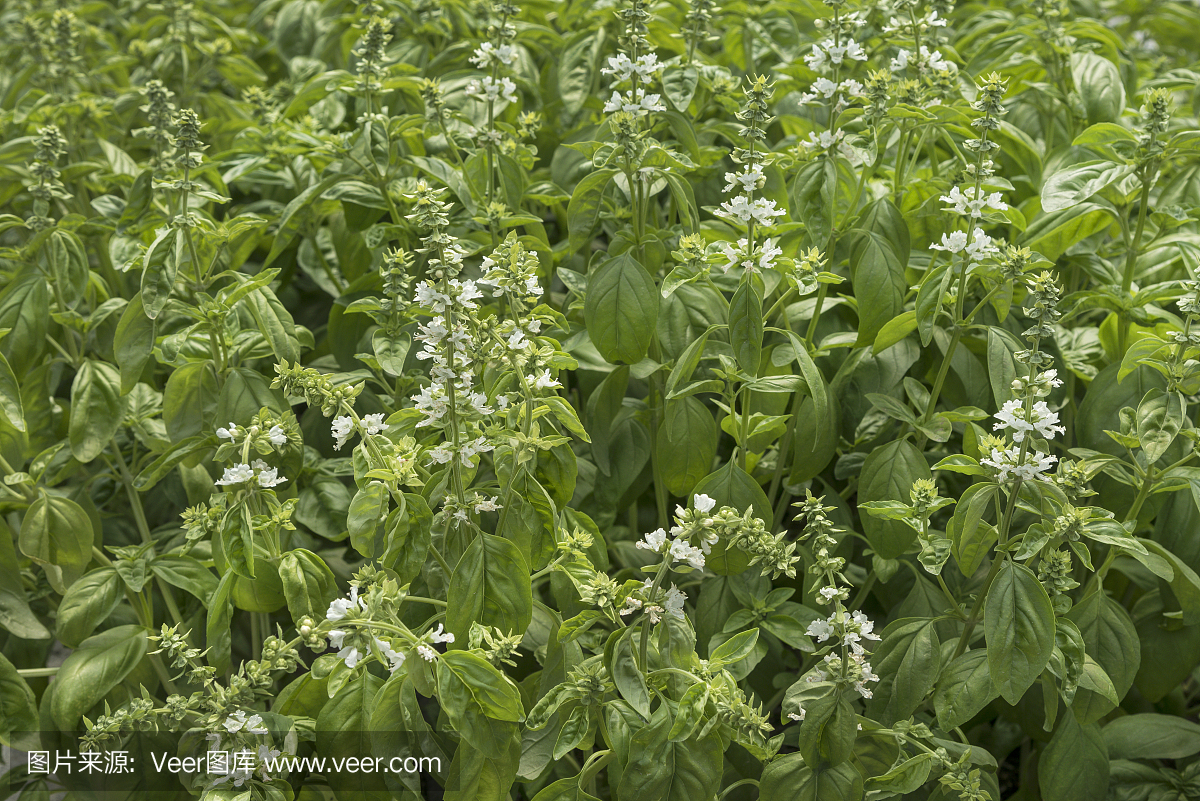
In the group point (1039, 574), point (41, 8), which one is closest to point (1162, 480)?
point (1039, 574)

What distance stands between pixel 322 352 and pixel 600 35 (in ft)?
2.75

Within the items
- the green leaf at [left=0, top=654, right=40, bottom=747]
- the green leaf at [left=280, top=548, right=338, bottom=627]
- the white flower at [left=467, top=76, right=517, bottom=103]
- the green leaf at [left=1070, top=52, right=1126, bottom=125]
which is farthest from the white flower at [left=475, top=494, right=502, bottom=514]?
the green leaf at [left=1070, top=52, right=1126, bottom=125]

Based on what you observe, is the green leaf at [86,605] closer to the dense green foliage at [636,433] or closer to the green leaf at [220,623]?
the dense green foliage at [636,433]

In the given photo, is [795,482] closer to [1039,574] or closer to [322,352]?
[1039,574]

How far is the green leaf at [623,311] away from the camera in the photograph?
136 cm

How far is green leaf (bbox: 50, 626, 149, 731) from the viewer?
4.61 feet

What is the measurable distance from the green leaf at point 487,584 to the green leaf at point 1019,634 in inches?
22.1

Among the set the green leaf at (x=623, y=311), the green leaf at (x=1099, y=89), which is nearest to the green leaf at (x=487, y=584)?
the green leaf at (x=623, y=311)

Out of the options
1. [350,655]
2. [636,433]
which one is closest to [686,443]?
[636,433]

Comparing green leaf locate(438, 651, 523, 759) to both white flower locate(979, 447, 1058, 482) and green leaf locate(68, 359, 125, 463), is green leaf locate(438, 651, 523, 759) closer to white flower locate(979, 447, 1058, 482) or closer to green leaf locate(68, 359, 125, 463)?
white flower locate(979, 447, 1058, 482)

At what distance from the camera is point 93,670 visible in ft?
4.71

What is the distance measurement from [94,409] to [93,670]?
1.35 ft

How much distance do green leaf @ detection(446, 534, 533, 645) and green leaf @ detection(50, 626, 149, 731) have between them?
62cm

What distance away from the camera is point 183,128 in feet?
4.56
